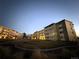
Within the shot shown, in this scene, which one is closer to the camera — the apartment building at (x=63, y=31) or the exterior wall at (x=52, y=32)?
the apartment building at (x=63, y=31)

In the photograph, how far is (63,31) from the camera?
131 feet

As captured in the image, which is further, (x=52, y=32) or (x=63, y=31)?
(x=52, y=32)

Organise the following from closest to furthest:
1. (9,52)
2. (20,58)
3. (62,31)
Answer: (20,58) → (9,52) → (62,31)

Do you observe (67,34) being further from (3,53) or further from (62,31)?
(3,53)

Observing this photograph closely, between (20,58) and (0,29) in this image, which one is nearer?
(20,58)

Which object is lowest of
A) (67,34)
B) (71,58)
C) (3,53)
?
(71,58)

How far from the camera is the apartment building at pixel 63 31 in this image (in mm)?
38531

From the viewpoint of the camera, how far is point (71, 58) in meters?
3.47

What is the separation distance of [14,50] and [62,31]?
39.1 metres

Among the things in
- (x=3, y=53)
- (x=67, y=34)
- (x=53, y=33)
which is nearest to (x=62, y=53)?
(x=3, y=53)

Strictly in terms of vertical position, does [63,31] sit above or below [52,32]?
below

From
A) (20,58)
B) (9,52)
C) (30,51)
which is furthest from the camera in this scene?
(30,51)

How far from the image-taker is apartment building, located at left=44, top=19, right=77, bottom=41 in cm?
3853

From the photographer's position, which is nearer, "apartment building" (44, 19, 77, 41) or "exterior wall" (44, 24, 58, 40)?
"apartment building" (44, 19, 77, 41)
